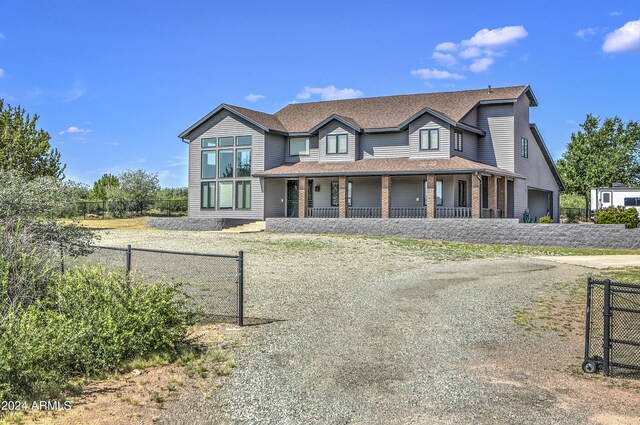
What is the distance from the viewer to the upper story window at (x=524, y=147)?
37281mm

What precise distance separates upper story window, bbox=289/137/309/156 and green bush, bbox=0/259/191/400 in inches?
1153

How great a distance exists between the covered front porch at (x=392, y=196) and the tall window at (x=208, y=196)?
423 centimetres

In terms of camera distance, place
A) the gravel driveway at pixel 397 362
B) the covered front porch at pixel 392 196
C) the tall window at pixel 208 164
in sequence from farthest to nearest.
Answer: the tall window at pixel 208 164 → the covered front porch at pixel 392 196 → the gravel driveway at pixel 397 362

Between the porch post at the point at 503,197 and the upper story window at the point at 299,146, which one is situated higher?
the upper story window at the point at 299,146

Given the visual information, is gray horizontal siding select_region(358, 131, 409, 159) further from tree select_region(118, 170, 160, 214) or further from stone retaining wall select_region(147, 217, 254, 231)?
tree select_region(118, 170, 160, 214)

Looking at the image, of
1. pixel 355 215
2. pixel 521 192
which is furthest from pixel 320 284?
pixel 521 192

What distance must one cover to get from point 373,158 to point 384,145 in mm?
1084

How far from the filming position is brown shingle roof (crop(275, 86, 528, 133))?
1431 inches

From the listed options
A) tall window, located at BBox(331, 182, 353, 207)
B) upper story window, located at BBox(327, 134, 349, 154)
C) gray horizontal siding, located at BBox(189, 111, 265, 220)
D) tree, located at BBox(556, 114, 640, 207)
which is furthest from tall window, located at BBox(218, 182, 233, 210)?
tree, located at BBox(556, 114, 640, 207)

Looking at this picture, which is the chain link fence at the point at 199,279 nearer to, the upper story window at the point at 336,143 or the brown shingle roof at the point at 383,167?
the brown shingle roof at the point at 383,167

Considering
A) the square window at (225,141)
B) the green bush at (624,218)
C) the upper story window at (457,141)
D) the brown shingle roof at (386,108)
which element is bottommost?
the green bush at (624,218)

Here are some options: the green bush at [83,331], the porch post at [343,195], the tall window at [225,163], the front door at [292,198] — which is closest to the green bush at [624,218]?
the porch post at [343,195]

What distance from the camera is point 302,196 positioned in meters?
34.8

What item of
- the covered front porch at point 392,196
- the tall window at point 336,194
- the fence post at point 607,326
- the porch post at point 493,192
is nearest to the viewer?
the fence post at point 607,326
